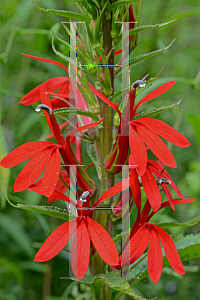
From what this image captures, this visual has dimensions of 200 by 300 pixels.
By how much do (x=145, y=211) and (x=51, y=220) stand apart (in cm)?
58

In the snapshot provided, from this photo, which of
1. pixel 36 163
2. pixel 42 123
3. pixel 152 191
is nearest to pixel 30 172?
pixel 36 163

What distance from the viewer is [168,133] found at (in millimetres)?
300

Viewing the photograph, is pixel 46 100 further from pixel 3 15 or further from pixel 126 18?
pixel 3 15

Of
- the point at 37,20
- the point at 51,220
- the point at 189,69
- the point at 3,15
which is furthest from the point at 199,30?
the point at 51,220

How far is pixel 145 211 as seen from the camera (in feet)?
1.15

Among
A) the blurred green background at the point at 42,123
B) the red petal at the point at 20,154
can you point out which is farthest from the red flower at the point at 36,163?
the blurred green background at the point at 42,123

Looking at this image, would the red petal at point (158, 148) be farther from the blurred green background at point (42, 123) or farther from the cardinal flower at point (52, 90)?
the blurred green background at point (42, 123)

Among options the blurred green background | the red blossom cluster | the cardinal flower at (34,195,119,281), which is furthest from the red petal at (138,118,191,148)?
the blurred green background

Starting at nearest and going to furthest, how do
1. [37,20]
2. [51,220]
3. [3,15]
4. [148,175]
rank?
[148,175], [51,220], [37,20], [3,15]

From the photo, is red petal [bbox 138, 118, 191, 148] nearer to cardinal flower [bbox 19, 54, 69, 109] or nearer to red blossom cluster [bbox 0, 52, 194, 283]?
red blossom cluster [bbox 0, 52, 194, 283]

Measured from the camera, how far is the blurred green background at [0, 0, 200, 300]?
30.4 inches

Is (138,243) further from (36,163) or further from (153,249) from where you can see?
(36,163)

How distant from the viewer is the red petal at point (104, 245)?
269mm

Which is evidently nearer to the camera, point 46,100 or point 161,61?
point 46,100
